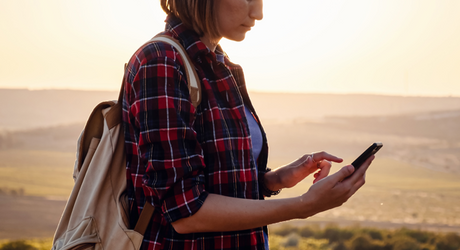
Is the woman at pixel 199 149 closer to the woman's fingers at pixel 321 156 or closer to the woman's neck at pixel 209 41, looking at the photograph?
the woman's neck at pixel 209 41

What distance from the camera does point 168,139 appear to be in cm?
90

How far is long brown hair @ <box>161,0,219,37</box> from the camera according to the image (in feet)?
3.48

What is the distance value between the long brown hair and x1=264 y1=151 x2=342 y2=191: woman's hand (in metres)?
0.53

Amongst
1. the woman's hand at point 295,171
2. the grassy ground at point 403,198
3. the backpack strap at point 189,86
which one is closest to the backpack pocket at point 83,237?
the backpack strap at point 189,86

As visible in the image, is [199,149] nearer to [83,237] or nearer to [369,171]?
[83,237]

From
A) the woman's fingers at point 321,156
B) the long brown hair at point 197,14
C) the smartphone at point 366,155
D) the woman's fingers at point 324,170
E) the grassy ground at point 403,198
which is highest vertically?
the long brown hair at point 197,14

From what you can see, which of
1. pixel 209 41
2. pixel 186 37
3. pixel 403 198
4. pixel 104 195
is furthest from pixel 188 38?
pixel 403 198

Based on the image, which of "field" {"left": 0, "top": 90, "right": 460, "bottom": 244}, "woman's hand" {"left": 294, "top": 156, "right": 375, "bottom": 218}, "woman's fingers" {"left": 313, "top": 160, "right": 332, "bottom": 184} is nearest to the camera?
"woman's hand" {"left": 294, "top": 156, "right": 375, "bottom": 218}

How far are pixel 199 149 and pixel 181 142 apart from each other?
7 centimetres

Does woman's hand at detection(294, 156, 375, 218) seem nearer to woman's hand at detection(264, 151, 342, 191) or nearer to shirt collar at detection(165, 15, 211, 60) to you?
woman's hand at detection(264, 151, 342, 191)

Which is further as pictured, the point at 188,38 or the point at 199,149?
the point at 188,38

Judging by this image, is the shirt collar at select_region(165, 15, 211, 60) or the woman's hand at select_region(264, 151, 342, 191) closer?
the shirt collar at select_region(165, 15, 211, 60)

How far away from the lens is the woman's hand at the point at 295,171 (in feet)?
4.36

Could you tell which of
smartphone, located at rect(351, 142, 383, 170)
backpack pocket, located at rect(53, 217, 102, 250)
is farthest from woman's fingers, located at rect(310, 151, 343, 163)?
backpack pocket, located at rect(53, 217, 102, 250)
